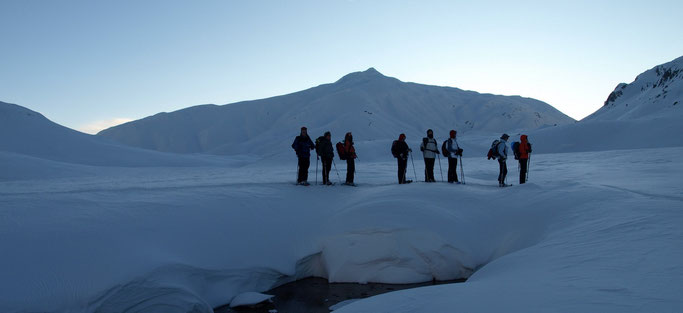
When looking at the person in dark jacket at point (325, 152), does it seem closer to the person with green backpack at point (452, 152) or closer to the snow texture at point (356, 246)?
the snow texture at point (356, 246)

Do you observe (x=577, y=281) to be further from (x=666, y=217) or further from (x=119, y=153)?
(x=119, y=153)

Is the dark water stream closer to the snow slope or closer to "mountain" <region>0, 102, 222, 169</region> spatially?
the snow slope

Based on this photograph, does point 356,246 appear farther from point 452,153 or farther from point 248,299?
point 452,153

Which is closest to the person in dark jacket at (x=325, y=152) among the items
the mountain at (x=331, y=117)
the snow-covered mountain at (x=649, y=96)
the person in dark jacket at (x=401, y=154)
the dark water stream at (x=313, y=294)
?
the person in dark jacket at (x=401, y=154)

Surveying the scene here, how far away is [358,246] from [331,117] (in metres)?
101

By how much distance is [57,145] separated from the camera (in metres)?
42.8

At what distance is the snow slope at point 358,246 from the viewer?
478 centimetres

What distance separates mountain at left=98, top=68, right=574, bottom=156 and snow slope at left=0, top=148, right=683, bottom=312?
8569cm

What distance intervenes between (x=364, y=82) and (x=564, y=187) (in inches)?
5106

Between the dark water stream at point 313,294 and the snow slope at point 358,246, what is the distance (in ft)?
0.70

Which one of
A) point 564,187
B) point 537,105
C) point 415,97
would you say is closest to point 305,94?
point 415,97

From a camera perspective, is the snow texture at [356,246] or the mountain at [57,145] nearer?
the snow texture at [356,246]

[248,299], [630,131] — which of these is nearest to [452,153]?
[248,299]

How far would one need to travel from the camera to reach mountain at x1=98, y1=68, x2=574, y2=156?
10600 centimetres
